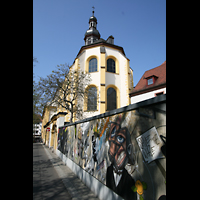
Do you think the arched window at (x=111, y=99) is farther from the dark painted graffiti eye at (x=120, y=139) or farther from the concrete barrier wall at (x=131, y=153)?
the dark painted graffiti eye at (x=120, y=139)

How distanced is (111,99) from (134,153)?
20.9 metres

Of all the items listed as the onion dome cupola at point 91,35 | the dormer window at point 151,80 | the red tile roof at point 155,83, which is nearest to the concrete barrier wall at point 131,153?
the red tile roof at point 155,83

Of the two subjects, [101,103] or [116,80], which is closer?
[101,103]

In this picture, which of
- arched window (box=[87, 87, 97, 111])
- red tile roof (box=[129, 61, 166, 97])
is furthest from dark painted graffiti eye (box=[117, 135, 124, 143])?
red tile roof (box=[129, 61, 166, 97])

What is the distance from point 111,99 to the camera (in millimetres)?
23859

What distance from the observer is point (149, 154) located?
2588mm

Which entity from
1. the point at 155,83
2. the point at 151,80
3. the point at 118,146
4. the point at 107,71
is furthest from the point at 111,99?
the point at 118,146

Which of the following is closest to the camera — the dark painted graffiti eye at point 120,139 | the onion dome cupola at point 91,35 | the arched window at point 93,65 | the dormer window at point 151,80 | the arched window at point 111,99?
the dark painted graffiti eye at point 120,139

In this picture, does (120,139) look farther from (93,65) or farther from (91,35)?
(91,35)

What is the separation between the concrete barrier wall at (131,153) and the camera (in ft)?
7.98
